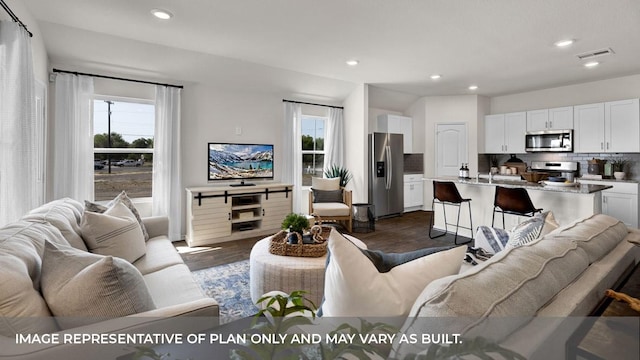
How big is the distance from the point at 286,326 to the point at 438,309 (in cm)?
38

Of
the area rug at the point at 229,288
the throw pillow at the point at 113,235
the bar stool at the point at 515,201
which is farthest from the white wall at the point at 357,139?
the throw pillow at the point at 113,235

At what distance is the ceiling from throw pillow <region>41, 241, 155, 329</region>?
2402 mm

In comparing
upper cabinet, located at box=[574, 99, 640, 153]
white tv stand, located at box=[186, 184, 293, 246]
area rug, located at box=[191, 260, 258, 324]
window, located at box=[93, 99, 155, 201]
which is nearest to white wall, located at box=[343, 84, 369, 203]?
white tv stand, located at box=[186, 184, 293, 246]

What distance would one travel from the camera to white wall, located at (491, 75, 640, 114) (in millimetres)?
4914

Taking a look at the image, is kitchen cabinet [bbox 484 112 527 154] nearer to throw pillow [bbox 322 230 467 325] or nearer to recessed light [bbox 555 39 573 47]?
recessed light [bbox 555 39 573 47]

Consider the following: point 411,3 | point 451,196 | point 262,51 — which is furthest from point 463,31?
point 262,51

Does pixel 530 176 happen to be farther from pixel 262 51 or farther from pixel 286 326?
pixel 286 326

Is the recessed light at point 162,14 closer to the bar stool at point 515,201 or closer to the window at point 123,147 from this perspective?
the window at point 123,147

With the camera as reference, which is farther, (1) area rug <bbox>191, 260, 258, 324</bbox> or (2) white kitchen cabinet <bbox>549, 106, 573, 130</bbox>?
(2) white kitchen cabinet <bbox>549, 106, 573, 130</bbox>

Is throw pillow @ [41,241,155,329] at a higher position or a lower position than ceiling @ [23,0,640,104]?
lower

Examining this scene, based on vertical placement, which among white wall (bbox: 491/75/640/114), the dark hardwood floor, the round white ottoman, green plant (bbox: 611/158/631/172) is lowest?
the dark hardwood floor

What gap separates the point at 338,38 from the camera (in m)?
3.40

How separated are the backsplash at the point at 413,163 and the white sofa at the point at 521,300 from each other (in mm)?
5940

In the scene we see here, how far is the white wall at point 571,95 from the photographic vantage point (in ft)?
16.1
